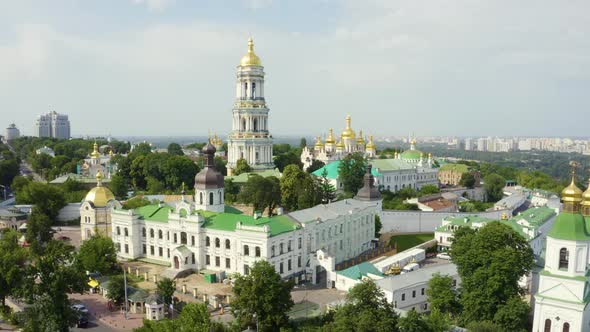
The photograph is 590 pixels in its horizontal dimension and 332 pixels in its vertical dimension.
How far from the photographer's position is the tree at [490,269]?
81.8ft

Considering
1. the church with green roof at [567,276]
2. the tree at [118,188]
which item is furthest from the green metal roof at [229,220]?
the tree at [118,188]

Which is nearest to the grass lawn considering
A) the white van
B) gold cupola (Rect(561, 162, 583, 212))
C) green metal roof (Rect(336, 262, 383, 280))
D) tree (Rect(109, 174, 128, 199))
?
the white van

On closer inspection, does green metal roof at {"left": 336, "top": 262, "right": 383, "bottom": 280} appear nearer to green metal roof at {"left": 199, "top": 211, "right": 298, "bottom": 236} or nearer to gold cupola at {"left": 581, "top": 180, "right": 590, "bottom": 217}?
green metal roof at {"left": 199, "top": 211, "right": 298, "bottom": 236}

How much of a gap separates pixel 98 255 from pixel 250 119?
137ft

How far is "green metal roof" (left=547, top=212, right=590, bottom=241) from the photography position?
22.4 metres

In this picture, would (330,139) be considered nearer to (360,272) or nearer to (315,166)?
(315,166)

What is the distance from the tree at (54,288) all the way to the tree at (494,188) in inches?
2383

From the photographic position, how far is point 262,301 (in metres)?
23.7

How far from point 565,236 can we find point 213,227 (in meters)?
22.2

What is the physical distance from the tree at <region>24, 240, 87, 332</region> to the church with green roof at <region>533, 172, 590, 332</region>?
23.4m

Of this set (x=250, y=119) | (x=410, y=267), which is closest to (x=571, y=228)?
(x=410, y=267)

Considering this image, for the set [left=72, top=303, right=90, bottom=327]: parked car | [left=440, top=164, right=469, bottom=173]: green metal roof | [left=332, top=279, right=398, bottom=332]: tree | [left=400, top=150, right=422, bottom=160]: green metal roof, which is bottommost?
[left=72, top=303, right=90, bottom=327]: parked car

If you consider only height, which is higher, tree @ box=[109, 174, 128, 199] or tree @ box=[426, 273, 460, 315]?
tree @ box=[109, 174, 128, 199]

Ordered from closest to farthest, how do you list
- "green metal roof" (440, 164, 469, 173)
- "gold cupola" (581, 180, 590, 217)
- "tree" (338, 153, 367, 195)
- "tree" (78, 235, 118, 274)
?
"gold cupola" (581, 180, 590, 217) → "tree" (78, 235, 118, 274) → "tree" (338, 153, 367, 195) → "green metal roof" (440, 164, 469, 173)
